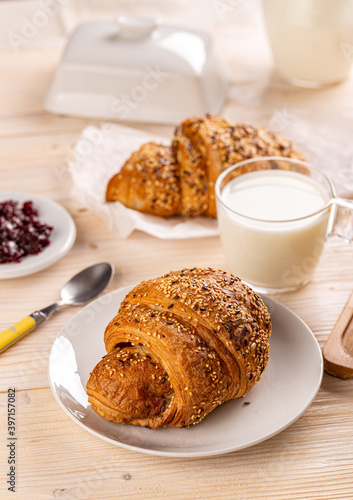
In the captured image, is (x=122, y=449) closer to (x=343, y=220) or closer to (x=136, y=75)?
(x=343, y=220)

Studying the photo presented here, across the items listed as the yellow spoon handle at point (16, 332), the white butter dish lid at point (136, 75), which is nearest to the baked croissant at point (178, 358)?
the yellow spoon handle at point (16, 332)

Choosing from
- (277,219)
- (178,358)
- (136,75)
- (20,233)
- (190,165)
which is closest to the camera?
(178,358)

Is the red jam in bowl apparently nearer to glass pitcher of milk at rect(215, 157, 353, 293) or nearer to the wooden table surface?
the wooden table surface

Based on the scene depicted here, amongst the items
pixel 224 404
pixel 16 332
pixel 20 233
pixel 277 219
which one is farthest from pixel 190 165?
pixel 224 404

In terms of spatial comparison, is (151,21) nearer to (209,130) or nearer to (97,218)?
(209,130)

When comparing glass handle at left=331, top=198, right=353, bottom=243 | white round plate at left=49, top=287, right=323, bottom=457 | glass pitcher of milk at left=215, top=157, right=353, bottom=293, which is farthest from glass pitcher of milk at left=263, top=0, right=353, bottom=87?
white round plate at left=49, top=287, right=323, bottom=457

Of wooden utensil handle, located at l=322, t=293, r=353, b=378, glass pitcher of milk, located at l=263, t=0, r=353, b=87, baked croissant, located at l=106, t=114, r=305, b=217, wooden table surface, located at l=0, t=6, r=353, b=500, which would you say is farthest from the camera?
glass pitcher of milk, located at l=263, t=0, r=353, b=87

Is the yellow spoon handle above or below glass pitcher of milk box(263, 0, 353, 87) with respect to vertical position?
below

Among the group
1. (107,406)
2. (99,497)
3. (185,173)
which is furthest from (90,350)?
(185,173)
